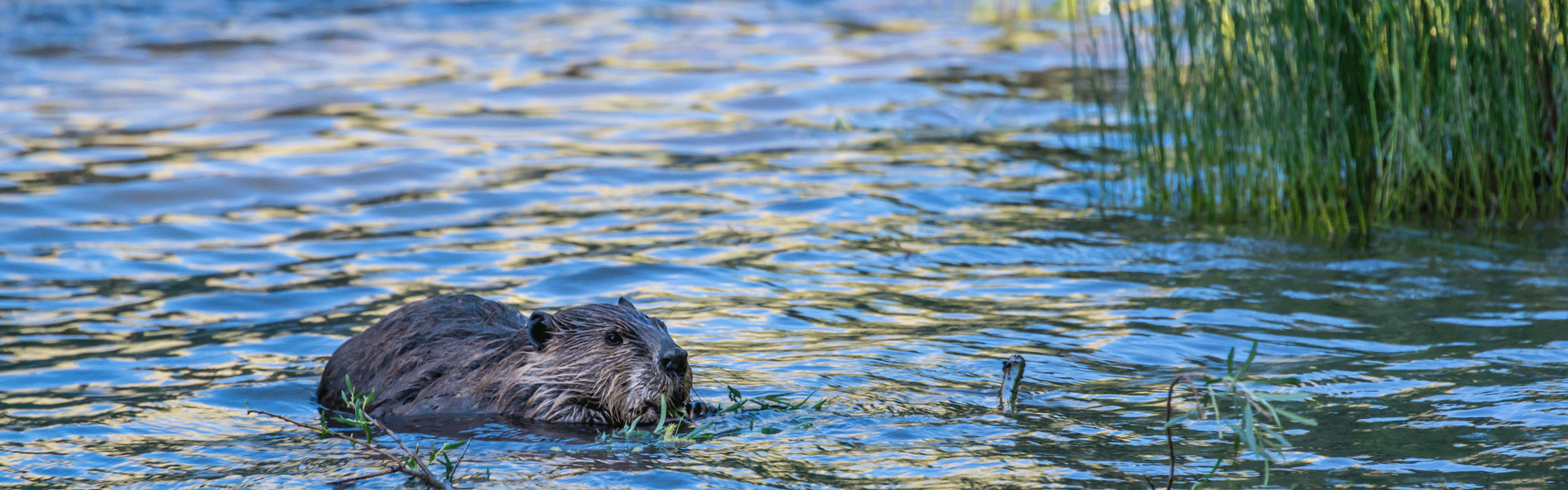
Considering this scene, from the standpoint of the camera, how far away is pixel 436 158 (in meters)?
11.0

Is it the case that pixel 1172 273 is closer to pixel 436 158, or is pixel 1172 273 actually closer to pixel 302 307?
pixel 302 307

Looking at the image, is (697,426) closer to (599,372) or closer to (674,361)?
(674,361)

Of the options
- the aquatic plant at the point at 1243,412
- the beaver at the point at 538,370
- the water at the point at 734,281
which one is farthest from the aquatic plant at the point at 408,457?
the aquatic plant at the point at 1243,412

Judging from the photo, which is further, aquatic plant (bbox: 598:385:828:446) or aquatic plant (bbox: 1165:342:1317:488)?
aquatic plant (bbox: 598:385:828:446)

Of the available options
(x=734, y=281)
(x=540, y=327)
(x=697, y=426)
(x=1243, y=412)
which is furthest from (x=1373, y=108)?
(x=540, y=327)

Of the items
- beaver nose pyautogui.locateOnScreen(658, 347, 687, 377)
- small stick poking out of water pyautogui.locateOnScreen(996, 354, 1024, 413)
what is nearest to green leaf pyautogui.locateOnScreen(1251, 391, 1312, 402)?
small stick poking out of water pyautogui.locateOnScreen(996, 354, 1024, 413)

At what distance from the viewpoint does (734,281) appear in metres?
7.26

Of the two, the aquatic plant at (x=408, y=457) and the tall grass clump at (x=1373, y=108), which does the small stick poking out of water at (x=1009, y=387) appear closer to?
the aquatic plant at (x=408, y=457)

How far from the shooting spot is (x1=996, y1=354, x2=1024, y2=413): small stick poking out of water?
4.82 m

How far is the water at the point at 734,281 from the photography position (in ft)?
14.9

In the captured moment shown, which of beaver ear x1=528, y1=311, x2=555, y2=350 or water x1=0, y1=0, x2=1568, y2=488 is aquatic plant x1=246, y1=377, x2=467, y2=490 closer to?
water x1=0, y1=0, x2=1568, y2=488

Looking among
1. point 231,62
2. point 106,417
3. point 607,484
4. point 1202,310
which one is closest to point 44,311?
point 106,417

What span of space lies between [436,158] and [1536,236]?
7.17 metres

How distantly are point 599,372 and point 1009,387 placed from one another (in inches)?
53.4
